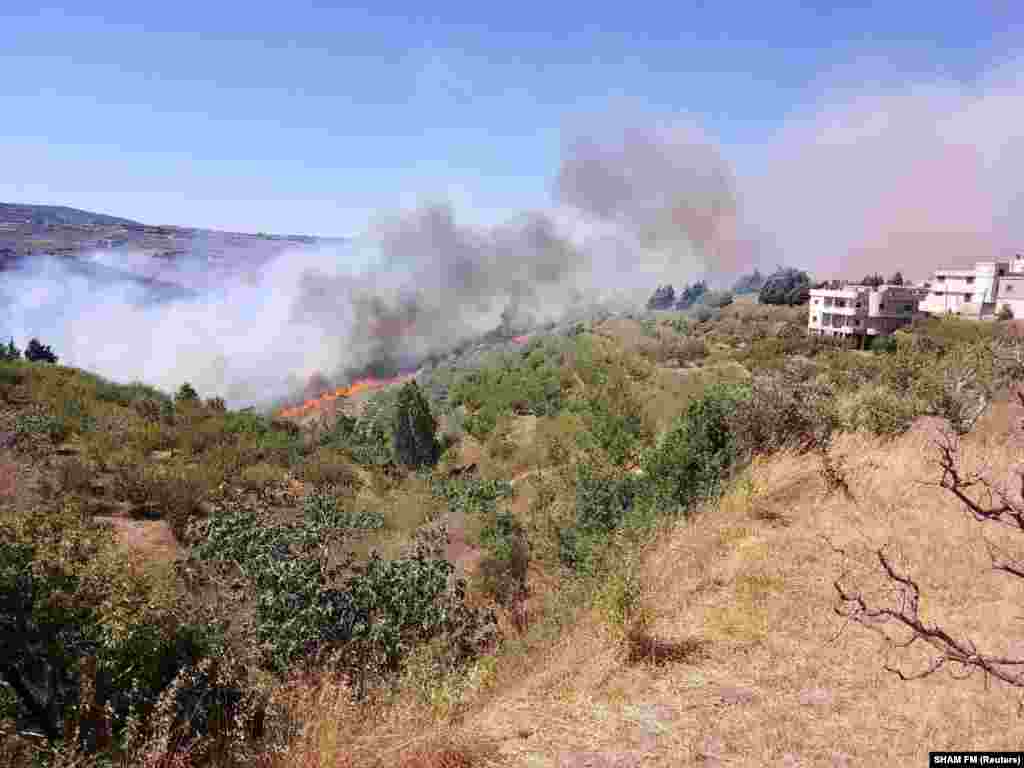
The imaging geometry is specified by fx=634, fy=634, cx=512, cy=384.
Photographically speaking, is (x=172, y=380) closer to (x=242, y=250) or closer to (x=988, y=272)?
(x=242, y=250)

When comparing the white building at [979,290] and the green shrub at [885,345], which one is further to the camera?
the white building at [979,290]

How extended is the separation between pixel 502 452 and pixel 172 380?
26544mm

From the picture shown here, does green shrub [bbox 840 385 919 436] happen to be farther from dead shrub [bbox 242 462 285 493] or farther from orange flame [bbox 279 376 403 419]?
orange flame [bbox 279 376 403 419]

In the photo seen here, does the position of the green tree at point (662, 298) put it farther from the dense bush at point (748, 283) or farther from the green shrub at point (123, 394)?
the green shrub at point (123, 394)

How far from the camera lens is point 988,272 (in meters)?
36.8

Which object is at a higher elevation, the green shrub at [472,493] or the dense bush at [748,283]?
the dense bush at [748,283]

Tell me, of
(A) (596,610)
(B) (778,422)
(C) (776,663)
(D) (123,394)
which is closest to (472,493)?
(B) (778,422)

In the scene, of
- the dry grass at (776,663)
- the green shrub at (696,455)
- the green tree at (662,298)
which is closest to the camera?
the dry grass at (776,663)

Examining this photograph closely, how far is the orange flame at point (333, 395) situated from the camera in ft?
114

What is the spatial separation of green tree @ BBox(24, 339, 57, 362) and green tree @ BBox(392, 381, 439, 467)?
18.4m

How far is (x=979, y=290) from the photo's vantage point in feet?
121

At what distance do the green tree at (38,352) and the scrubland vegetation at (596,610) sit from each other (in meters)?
19.9

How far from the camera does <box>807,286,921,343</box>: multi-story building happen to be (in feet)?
98.9

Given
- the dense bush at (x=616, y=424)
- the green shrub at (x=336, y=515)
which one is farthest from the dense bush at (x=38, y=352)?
the dense bush at (x=616, y=424)
